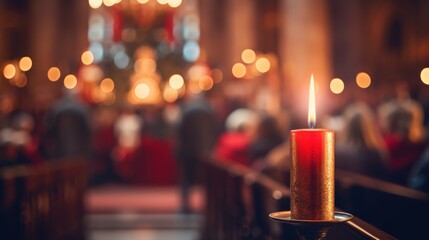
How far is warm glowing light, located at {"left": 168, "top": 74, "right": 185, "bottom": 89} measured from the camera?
73.1 ft

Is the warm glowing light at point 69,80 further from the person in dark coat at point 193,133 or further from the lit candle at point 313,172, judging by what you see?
the lit candle at point 313,172

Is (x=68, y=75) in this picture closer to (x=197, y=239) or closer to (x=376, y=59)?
(x=376, y=59)

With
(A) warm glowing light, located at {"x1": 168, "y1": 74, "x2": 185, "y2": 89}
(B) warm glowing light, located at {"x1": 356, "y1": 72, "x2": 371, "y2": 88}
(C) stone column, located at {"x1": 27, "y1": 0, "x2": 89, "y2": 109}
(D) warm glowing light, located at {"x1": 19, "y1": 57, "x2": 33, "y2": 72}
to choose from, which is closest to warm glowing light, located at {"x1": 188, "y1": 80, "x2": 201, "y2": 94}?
(B) warm glowing light, located at {"x1": 356, "y1": 72, "x2": 371, "y2": 88}

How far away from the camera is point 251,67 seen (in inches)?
825

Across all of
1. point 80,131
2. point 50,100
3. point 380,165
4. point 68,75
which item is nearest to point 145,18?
point 50,100

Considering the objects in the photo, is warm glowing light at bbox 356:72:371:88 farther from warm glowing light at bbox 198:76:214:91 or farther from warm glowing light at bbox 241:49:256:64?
warm glowing light at bbox 198:76:214:91

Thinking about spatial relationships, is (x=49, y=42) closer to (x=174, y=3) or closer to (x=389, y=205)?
(x=174, y=3)

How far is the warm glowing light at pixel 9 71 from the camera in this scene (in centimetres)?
2184

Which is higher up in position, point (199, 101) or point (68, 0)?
point (68, 0)

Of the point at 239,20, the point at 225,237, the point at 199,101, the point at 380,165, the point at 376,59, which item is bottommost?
the point at 225,237

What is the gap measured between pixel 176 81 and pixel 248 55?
2.49 metres

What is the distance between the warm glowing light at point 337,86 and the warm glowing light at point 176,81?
505 centimetres

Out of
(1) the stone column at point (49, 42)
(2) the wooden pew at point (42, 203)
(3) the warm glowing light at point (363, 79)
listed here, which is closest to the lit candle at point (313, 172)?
(2) the wooden pew at point (42, 203)

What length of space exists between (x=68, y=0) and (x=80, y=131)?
1386 centimetres
